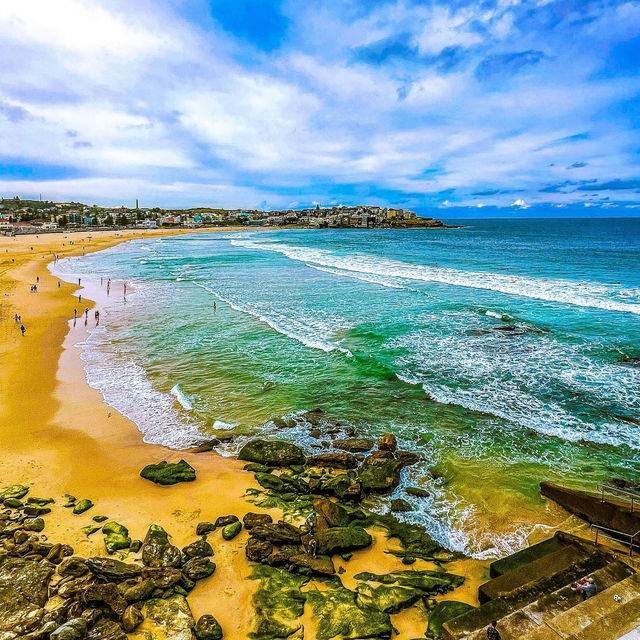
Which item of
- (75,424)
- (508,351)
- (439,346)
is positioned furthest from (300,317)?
(75,424)

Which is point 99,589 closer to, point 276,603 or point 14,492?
point 276,603

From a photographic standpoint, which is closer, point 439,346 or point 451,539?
point 451,539

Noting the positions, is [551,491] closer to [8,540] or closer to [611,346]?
[8,540]

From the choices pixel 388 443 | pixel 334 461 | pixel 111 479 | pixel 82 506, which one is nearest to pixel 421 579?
pixel 334 461

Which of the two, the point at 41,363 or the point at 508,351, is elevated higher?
the point at 508,351

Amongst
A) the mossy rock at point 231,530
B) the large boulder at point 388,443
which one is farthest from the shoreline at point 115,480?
the large boulder at point 388,443

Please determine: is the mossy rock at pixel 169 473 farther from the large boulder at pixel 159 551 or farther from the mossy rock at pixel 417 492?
→ the mossy rock at pixel 417 492

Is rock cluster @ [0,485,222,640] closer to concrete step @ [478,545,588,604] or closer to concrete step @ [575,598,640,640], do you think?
concrete step @ [478,545,588,604]
